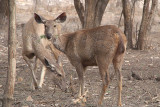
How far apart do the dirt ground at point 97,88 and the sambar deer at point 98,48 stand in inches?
18.9

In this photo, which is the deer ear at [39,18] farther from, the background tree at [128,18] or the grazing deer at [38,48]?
the background tree at [128,18]

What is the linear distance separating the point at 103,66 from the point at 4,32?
10357 mm

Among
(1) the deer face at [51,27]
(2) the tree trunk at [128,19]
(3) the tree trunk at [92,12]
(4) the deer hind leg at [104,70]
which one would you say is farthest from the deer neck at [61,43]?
(2) the tree trunk at [128,19]

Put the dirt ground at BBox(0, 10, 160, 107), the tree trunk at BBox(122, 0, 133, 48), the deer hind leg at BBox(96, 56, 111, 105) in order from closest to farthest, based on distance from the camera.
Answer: the deer hind leg at BBox(96, 56, 111, 105) < the dirt ground at BBox(0, 10, 160, 107) < the tree trunk at BBox(122, 0, 133, 48)

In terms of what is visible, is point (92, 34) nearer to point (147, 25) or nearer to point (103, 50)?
point (103, 50)

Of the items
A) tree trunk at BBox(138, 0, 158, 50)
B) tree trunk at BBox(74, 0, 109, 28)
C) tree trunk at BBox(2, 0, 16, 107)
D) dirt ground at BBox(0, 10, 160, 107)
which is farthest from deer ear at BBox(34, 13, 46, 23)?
tree trunk at BBox(138, 0, 158, 50)

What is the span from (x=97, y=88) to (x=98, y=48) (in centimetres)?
173

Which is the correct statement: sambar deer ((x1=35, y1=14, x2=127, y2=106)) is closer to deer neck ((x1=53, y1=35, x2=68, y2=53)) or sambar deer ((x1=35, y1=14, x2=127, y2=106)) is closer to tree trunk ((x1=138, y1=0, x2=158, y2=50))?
deer neck ((x1=53, y1=35, x2=68, y2=53))

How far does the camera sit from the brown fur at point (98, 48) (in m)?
7.02

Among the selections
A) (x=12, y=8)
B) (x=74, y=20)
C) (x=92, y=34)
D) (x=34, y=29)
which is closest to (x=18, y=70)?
(x=34, y=29)

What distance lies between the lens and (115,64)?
23.9 feet

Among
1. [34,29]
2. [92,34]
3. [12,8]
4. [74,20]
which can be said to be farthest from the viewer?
[74,20]

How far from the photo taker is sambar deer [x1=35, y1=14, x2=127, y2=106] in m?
7.02

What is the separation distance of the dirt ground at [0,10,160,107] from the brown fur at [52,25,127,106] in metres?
0.49
